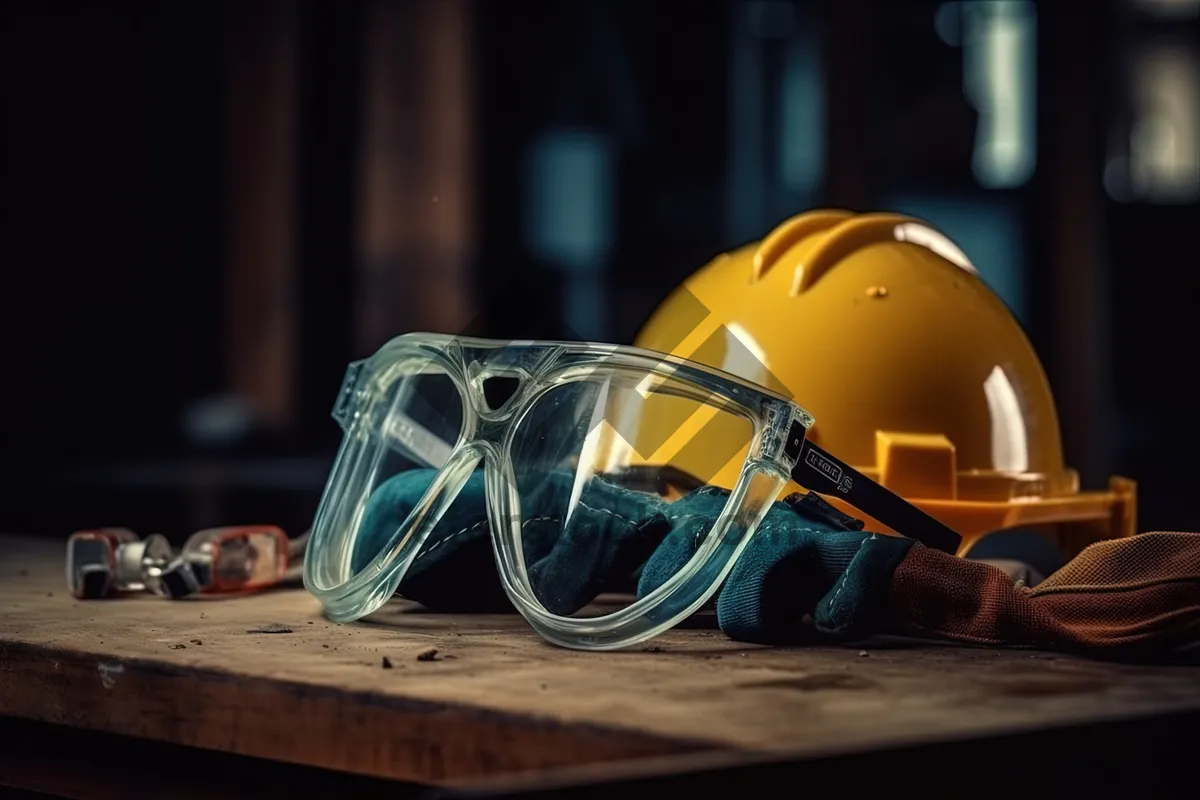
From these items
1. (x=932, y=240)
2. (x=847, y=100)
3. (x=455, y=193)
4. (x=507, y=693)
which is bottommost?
(x=507, y=693)

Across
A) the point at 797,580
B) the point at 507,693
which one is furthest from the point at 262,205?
the point at 507,693

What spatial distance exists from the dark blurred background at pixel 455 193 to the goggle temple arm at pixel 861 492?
2.46m

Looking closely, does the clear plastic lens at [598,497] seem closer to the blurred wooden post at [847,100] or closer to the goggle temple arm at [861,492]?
the goggle temple arm at [861,492]

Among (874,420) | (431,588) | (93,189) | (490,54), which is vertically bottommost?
(431,588)

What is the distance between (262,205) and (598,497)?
16.8 ft

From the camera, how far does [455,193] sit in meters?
5.62

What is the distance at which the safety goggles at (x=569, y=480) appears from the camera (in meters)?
1.21

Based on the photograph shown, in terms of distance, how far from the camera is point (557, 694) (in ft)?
3.16

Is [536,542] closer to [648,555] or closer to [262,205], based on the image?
[648,555]

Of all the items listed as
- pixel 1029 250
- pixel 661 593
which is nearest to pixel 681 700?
pixel 661 593

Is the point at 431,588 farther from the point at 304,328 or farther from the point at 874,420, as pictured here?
the point at 304,328

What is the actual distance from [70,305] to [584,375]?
4911 millimetres

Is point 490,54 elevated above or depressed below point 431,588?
above

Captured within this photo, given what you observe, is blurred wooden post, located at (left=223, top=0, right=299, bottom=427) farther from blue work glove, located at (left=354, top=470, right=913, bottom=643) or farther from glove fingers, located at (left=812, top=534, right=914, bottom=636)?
glove fingers, located at (left=812, top=534, right=914, bottom=636)
